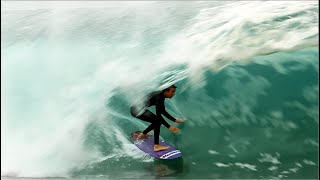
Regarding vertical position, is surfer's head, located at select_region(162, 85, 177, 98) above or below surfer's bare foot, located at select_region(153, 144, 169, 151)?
above

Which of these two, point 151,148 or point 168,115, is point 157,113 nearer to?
point 168,115

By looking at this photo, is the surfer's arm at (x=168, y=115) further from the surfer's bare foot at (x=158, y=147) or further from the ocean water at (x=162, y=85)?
the surfer's bare foot at (x=158, y=147)

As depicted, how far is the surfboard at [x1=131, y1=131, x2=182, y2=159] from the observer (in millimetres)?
3688

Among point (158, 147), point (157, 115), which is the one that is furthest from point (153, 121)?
point (158, 147)

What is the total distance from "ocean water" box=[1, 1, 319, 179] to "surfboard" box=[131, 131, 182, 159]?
51mm

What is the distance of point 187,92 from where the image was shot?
3756 mm

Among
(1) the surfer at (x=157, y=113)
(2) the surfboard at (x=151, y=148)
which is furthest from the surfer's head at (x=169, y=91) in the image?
(2) the surfboard at (x=151, y=148)

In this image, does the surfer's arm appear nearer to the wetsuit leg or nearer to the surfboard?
the wetsuit leg

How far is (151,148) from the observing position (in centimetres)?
374

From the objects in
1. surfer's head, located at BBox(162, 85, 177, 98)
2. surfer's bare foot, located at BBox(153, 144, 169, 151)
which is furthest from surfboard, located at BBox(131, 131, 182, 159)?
surfer's head, located at BBox(162, 85, 177, 98)

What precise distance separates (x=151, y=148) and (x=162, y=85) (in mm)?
508

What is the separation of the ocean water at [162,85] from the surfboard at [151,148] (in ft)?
0.17

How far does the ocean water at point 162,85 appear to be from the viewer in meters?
3.66

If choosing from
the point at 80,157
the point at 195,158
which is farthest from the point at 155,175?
the point at 80,157
